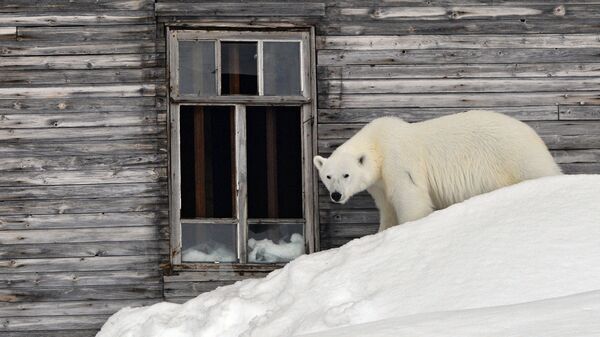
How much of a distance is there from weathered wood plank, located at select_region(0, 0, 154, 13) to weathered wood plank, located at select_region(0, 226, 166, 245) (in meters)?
1.88

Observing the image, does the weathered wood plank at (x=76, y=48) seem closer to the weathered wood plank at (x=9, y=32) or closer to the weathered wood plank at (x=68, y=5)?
the weathered wood plank at (x=9, y=32)

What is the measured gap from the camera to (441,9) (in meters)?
9.12

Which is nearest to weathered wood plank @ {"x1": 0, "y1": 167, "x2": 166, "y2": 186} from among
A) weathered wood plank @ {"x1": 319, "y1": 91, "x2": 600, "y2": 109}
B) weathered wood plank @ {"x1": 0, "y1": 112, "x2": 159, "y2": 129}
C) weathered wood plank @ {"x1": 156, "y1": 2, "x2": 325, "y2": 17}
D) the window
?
the window

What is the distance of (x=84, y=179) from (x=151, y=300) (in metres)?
1.17

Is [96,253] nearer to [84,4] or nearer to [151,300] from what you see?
[151,300]

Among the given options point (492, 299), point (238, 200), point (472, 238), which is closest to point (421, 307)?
point (492, 299)

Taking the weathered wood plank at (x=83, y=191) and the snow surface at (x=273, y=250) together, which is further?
the snow surface at (x=273, y=250)

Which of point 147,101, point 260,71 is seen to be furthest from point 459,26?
point 147,101

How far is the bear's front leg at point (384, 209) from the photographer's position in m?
8.42

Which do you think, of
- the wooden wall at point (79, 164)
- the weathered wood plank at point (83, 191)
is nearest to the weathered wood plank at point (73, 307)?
the wooden wall at point (79, 164)

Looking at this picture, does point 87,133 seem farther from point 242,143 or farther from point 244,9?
point 244,9

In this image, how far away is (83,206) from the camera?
28.8ft

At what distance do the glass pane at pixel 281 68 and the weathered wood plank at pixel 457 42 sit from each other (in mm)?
254

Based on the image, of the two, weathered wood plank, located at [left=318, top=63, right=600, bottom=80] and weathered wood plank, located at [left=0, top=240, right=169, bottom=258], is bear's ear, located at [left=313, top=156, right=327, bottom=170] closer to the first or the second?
weathered wood plank, located at [left=318, top=63, right=600, bottom=80]
